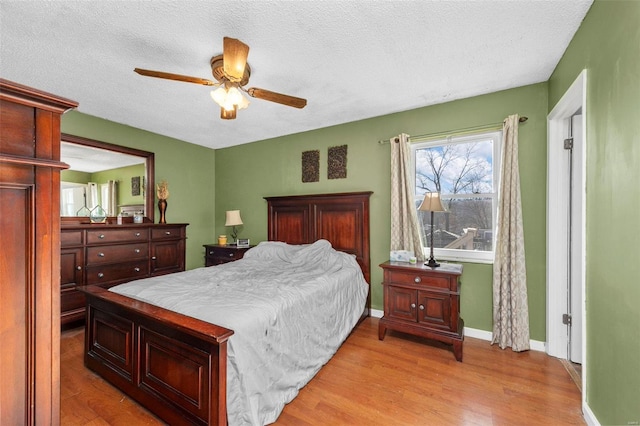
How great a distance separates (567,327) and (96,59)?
14.8 feet

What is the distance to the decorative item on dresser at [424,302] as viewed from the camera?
2430mm

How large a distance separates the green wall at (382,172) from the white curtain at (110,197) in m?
1.60

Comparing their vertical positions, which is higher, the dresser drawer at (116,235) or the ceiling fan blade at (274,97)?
the ceiling fan blade at (274,97)

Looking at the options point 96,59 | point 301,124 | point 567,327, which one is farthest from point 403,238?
point 96,59

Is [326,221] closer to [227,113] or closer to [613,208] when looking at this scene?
[227,113]

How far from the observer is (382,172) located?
3389 millimetres

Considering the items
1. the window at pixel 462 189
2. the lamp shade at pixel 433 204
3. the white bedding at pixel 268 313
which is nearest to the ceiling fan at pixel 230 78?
the white bedding at pixel 268 313

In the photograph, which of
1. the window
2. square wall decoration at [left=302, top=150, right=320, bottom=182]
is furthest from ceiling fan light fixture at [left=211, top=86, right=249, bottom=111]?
the window

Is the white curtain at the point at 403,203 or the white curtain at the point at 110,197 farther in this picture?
the white curtain at the point at 110,197

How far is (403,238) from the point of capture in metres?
3.09

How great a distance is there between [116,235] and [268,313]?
265 cm

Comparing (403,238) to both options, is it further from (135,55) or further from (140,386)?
(135,55)

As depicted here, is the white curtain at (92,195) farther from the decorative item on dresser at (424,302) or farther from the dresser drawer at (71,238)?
the decorative item on dresser at (424,302)

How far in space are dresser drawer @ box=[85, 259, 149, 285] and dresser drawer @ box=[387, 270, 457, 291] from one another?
3098mm
